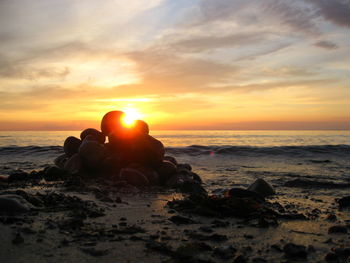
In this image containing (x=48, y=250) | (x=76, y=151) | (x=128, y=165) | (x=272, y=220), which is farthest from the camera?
(x=76, y=151)

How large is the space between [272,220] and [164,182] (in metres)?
4.37

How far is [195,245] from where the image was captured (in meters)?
3.43

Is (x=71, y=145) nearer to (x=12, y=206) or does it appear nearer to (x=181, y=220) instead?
(x=12, y=206)

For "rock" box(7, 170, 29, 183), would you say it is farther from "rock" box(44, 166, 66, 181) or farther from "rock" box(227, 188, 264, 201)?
"rock" box(227, 188, 264, 201)

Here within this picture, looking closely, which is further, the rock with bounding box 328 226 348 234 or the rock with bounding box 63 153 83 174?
the rock with bounding box 63 153 83 174

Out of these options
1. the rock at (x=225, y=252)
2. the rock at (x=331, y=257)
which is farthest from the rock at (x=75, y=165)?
the rock at (x=331, y=257)

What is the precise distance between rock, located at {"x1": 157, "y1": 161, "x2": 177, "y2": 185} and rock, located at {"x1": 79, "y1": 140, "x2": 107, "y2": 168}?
1.91 m

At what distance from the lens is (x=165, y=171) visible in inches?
346

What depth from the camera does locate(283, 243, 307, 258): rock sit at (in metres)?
3.21

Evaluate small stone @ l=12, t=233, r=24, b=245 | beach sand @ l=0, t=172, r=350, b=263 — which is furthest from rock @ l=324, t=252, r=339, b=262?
small stone @ l=12, t=233, r=24, b=245

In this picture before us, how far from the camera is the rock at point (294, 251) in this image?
3.21 m

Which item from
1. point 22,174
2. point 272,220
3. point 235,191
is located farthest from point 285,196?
point 22,174

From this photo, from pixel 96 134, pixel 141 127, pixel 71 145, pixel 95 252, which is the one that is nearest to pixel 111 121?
pixel 96 134

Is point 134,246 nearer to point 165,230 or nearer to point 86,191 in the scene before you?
point 165,230
